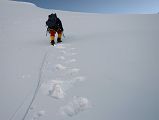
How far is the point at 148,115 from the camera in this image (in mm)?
3441

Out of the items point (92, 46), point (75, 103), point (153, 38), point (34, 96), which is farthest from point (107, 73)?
point (153, 38)

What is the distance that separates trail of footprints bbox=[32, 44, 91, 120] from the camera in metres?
3.88

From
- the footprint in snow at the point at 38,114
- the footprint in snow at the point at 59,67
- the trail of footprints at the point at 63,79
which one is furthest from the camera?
the footprint in snow at the point at 59,67

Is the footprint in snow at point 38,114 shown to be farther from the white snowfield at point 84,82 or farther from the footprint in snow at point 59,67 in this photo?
the footprint in snow at point 59,67

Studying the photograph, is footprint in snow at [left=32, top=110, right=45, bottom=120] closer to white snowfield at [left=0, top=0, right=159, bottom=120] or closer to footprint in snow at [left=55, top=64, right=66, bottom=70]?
white snowfield at [left=0, top=0, right=159, bottom=120]

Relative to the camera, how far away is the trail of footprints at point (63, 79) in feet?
12.7

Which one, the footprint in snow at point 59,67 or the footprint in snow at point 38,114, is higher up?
the footprint in snow at point 59,67

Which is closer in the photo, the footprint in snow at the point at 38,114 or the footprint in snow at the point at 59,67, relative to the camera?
the footprint in snow at the point at 38,114

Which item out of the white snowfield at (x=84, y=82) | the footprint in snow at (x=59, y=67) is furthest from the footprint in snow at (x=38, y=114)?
the footprint in snow at (x=59, y=67)

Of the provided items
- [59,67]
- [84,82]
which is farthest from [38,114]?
[59,67]

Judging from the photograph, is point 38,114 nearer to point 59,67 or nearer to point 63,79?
point 63,79

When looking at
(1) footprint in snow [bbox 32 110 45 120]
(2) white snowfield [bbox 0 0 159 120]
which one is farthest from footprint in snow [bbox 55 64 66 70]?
(1) footprint in snow [bbox 32 110 45 120]

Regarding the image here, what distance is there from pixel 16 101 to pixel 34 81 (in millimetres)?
860

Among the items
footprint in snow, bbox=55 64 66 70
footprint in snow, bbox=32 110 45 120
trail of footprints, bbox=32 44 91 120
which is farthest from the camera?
footprint in snow, bbox=55 64 66 70
